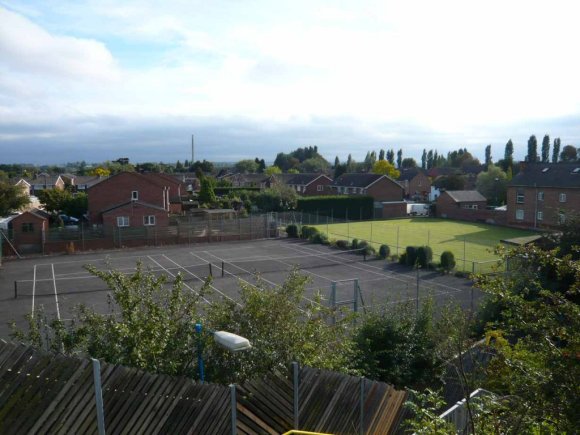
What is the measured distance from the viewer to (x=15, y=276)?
30625 mm

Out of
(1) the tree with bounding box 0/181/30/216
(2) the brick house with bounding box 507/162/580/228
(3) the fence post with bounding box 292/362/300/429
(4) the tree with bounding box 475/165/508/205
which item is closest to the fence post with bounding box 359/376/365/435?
(3) the fence post with bounding box 292/362/300/429

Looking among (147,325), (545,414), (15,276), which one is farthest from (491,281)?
(15,276)

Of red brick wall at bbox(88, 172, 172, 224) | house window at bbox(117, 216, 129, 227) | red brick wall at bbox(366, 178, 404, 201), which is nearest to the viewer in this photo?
house window at bbox(117, 216, 129, 227)

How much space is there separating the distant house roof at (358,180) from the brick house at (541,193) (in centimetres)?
1944

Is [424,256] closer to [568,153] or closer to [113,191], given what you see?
[113,191]

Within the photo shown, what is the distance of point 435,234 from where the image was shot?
48.7 m

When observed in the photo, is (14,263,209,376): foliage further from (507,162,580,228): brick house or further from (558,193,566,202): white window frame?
(558,193,566,202): white window frame

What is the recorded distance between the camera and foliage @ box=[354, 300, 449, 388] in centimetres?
1154

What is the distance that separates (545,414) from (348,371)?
492 centimetres

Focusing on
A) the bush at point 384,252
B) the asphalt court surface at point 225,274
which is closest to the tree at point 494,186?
the asphalt court surface at point 225,274

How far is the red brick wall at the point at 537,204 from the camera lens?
4889 cm

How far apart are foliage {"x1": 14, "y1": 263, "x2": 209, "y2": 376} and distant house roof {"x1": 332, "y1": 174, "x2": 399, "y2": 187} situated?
62.9 m

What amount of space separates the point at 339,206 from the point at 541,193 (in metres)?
23.0

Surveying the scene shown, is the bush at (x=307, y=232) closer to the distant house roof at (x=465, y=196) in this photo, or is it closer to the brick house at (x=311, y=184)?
the distant house roof at (x=465, y=196)
